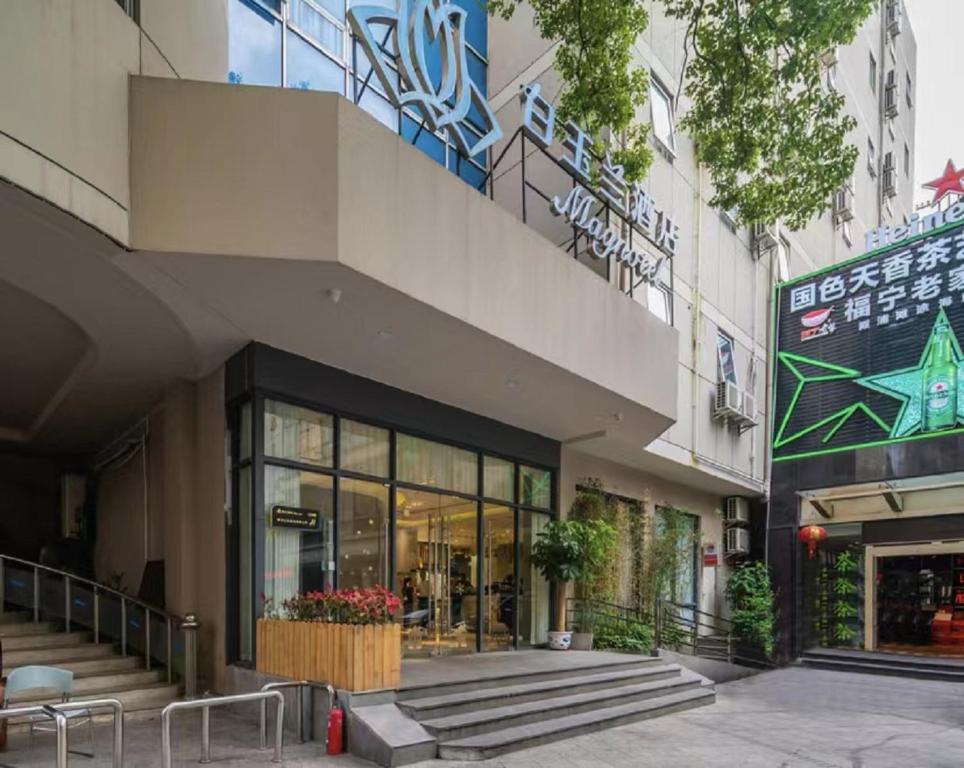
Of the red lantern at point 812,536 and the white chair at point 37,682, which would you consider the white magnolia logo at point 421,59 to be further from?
the red lantern at point 812,536

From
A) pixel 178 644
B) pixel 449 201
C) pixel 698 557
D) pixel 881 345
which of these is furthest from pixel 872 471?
pixel 178 644

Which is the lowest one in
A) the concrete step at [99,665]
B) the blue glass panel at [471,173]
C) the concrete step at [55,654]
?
the concrete step at [99,665]

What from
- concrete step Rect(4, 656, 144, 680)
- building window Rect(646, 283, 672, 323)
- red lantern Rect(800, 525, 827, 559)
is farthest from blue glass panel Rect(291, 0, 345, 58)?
red lantern Rect(800, 525, 827, 559)

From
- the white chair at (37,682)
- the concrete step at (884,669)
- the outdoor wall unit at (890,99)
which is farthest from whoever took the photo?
the outdoor wall unit at (890,99)

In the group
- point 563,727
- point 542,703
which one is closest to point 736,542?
point 542,703

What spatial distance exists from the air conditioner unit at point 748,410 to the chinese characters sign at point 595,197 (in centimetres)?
573

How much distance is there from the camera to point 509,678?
30.9 feet

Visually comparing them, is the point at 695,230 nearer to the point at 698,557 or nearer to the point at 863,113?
the point at 698,557

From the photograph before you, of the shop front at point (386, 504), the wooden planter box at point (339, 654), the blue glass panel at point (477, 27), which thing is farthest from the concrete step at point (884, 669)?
the blue glass panel at point (477, 27)

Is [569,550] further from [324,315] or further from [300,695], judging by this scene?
[324,315]

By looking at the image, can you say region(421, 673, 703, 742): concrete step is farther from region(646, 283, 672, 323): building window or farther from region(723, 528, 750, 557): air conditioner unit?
region(723, 528, 750, 557): air conditioner unit

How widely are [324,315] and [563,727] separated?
5094mm

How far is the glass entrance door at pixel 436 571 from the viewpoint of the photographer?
10891mm

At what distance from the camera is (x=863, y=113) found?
2483 cm
